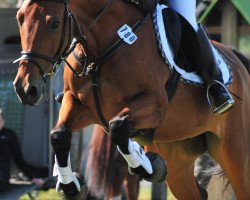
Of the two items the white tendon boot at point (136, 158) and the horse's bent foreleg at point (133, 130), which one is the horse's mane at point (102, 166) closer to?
the horse's bent foreleg at point (133, 130)

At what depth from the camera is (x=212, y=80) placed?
22.6 ft

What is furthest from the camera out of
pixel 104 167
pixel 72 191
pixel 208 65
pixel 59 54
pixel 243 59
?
pixel 104 167

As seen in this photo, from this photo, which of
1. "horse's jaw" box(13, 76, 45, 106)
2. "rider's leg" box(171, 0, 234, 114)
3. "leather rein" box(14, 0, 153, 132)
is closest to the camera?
"horse's jaw" box(13, 76, 45, 106)

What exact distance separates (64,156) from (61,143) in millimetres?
113

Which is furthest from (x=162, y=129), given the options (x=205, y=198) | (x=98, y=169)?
(x=98, y=169)

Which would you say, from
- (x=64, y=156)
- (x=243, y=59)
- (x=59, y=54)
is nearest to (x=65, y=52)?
(x=59, y=54)

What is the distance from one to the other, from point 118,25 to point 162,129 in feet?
3.13

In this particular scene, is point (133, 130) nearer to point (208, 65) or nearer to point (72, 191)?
point (72, 191)

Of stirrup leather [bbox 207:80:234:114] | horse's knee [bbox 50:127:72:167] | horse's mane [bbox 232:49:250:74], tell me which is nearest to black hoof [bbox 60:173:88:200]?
horse's knee [bbox 50:127:72:167]

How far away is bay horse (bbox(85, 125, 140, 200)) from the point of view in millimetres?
9594

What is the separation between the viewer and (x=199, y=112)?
22.8 feet

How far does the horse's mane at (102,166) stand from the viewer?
31.5ft

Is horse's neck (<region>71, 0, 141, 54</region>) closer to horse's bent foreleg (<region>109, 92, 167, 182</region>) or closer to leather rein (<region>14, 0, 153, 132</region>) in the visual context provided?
leather rein (<region>14, 0, 153, 132</region>)

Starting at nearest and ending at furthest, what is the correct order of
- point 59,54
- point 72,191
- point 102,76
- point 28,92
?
point 28,92 < point 59,54 < point 102,76 < point 72,191
